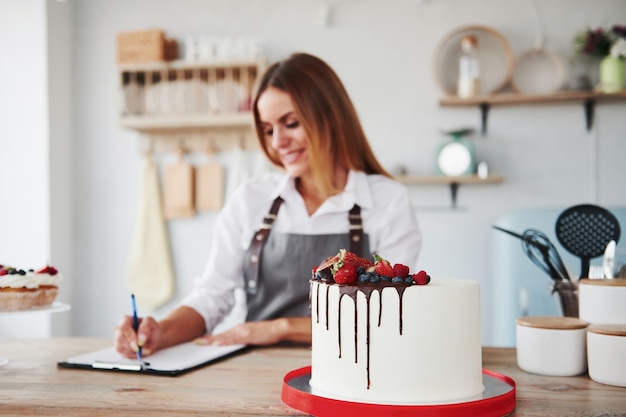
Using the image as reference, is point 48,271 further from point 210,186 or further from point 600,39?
point 600,39

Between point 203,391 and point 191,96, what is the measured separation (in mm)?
2554

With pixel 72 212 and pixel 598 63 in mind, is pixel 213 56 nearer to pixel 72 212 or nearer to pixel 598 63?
pixel 72 212

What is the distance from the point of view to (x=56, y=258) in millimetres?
3439

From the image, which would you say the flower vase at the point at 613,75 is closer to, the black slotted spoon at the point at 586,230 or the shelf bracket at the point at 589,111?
the shelf bracket at the point at 589,111

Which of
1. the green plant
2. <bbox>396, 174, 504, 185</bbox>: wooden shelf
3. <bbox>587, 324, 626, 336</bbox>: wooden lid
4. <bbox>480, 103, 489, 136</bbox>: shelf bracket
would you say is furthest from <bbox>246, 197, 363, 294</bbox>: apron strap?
the green plant

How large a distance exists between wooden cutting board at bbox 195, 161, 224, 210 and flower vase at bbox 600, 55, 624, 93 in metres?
1.93

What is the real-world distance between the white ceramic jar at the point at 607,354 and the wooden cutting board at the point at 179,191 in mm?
2642

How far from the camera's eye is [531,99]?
3.14 meters

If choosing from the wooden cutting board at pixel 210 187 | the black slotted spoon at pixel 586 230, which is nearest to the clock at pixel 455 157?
the wooden cutting board at pixel 210 187

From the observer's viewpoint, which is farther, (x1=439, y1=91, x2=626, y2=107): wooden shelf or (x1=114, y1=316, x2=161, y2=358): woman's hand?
(x1=439, y1=91, x2=626, y2=107): wooden shelf

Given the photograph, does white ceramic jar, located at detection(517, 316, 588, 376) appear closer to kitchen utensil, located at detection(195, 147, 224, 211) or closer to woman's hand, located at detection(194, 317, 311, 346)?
woman's hand, located at detection(194, 317, 311, 346)

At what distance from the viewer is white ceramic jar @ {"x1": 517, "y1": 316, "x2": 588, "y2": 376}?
1.15m

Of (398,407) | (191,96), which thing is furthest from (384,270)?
(191,96)

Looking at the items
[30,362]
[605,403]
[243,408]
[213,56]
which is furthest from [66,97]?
[605,403]
